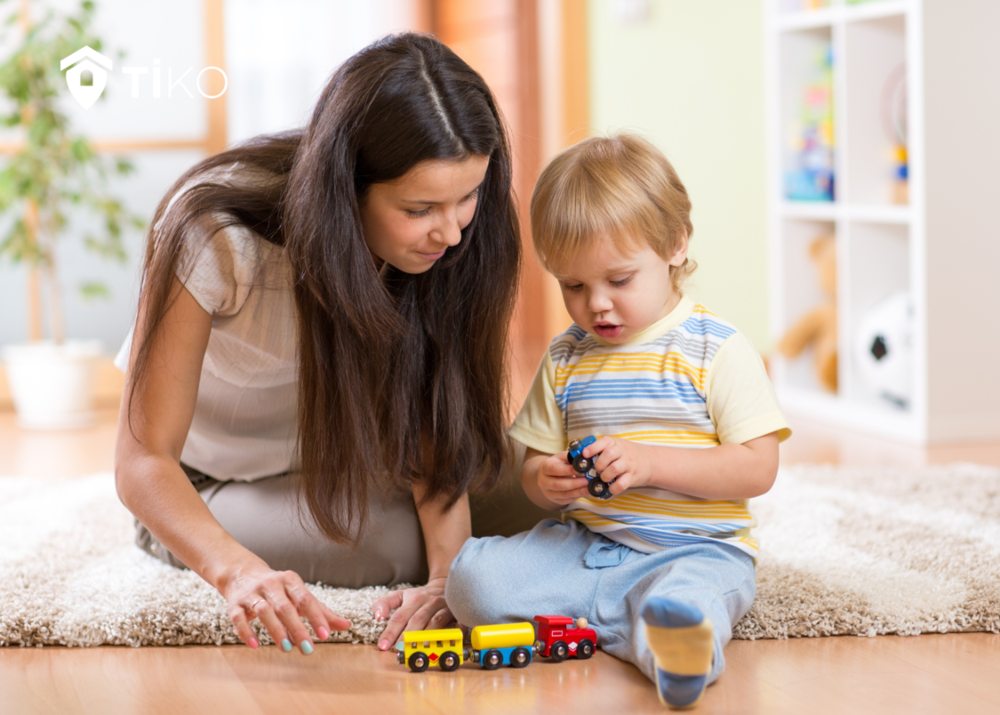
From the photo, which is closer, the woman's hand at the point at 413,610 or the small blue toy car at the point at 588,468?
the small blue toy car at the point at 588,468

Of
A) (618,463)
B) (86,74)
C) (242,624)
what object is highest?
(86,74)

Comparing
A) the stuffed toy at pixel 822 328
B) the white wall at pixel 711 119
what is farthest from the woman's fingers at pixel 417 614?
the white wall at pixel 711 119

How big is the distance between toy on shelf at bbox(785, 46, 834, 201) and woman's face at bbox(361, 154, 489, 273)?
6.23 ft

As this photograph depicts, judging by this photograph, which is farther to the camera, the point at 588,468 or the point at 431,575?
the point at 431,575

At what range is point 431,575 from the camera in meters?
1.50

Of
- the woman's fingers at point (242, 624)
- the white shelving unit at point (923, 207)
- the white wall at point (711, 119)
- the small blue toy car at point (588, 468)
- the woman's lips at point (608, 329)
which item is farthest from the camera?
the white wall at point (711, 119)

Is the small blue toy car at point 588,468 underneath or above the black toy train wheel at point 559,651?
above

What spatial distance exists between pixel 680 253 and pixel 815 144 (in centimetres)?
182

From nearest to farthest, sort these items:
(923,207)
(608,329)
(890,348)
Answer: (608,329), (923,207), (890,348)

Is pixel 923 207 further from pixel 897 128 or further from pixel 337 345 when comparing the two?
pixel 337 345

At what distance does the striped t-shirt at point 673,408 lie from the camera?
137 cm

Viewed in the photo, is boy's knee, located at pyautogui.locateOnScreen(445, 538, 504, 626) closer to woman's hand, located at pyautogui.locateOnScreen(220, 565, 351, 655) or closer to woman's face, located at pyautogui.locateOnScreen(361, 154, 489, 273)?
woman's hand, located at pyautogui.locateOnScreen(220, 565, 351, 655)

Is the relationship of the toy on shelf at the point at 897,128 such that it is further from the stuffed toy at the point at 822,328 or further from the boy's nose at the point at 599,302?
the boy's nose at the point at 599,302

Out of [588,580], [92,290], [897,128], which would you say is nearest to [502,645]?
[588,580]
